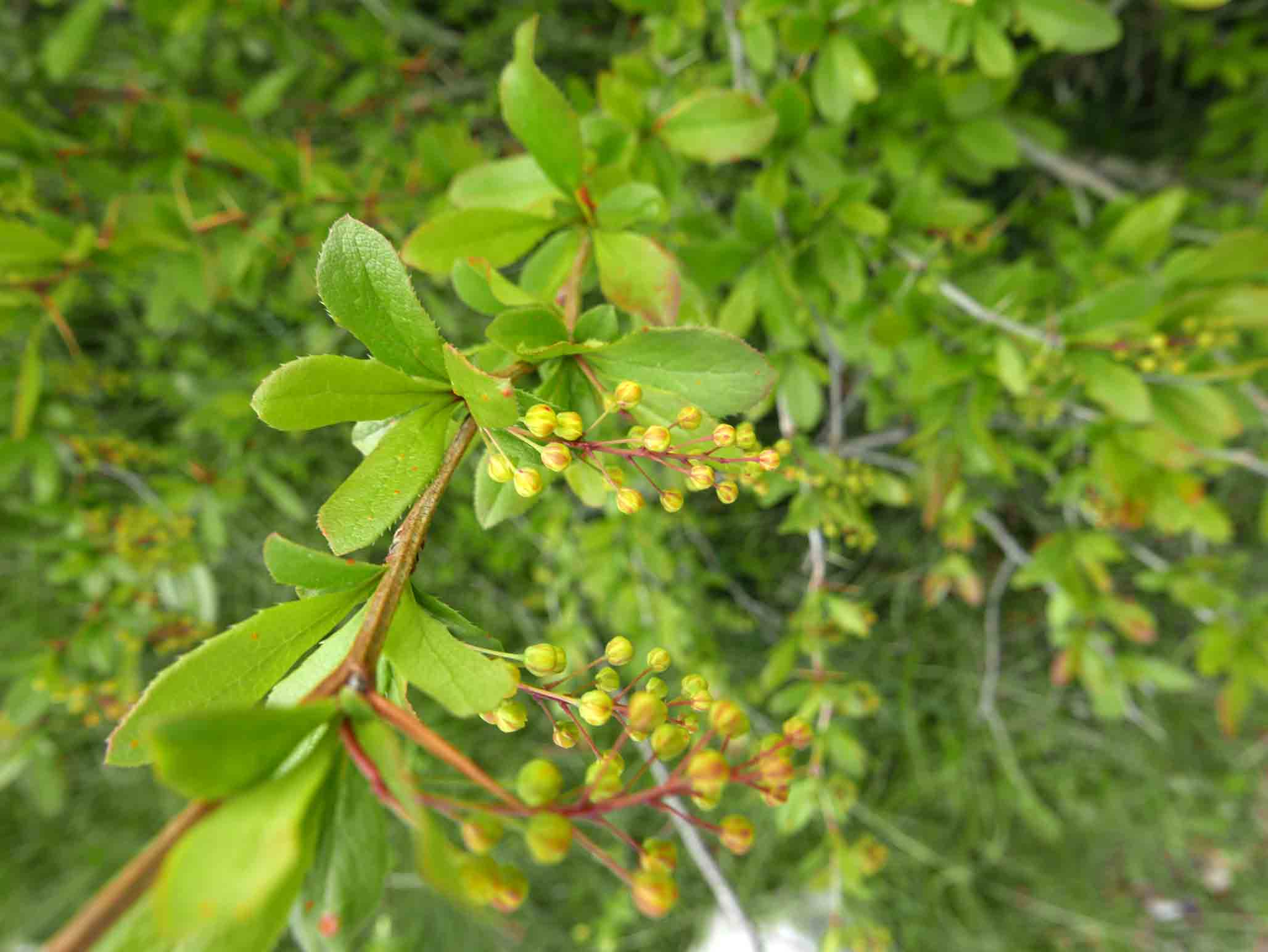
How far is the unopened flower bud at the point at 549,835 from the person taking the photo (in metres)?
0.38

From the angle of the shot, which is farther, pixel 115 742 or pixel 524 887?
pixel 115 742

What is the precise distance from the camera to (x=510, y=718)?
1.70ft

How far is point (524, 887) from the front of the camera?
1.29 ft

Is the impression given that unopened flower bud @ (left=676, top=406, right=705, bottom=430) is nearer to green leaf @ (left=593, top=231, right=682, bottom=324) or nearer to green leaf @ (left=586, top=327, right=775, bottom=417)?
green leaf @ (left=586, top=327, right=775, bottom=417)

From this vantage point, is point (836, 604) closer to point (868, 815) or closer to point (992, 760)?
point (868, 815)

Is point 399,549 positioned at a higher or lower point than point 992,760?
higher

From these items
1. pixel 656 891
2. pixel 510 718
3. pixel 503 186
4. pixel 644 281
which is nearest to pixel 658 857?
pixel 656 891

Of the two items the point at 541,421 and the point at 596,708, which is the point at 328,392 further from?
the point at 596,708

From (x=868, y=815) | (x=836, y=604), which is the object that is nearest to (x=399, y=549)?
(x=836, y=604)

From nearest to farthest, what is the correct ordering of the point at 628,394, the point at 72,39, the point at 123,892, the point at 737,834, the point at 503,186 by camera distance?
the point at 123,892 < the point at 737,834 < the point at 628,394 < the point at 503,186 < the point at 72,39

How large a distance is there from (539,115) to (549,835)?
0.67 m

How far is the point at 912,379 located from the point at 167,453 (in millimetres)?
1962

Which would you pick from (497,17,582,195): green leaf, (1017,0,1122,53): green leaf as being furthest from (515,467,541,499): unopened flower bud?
(1017,0,1122,53): green leaf

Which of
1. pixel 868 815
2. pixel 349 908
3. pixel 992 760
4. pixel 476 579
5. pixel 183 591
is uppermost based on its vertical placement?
pixel 349 908
